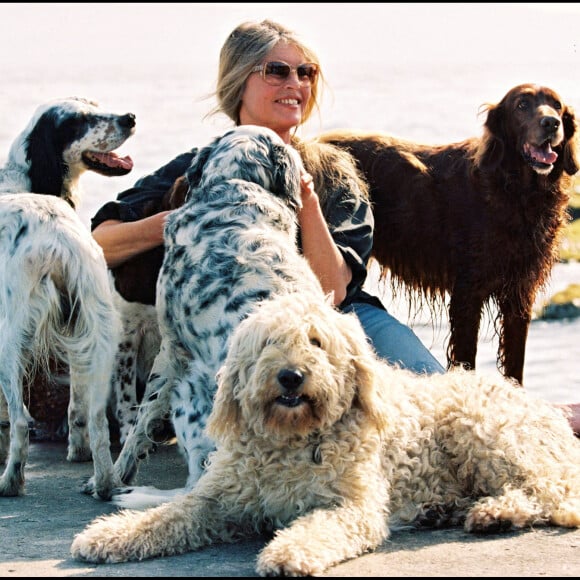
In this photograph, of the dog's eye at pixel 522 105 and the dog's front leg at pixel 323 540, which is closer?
the dog's front leg at pixel 323 540

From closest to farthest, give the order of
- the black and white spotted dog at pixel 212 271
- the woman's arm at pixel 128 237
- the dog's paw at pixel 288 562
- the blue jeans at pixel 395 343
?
the dog's paw at pixel 288 562, the black and white spotted dog at pixel 212 271, the woman's arm at pixel 128 237, the blue jeans at pixel 395 343

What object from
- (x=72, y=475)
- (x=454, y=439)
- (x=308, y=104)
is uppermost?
(x=308, y=104)

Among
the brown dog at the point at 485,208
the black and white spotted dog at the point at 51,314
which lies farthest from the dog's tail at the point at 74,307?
the brown dog at the point at 485,208

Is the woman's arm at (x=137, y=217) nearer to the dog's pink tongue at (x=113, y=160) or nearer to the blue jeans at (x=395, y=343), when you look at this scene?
the dog's pink tongue at (x=113, y=160)

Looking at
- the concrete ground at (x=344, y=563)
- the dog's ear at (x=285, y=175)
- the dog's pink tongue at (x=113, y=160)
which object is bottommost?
the concrete ground at (x=344, y=563)

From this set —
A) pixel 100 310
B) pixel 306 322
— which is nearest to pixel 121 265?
pixel 100 310

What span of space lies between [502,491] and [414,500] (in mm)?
293

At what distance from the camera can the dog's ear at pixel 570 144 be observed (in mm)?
5766

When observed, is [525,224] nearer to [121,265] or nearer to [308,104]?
[308,104]

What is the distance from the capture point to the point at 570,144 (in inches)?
227

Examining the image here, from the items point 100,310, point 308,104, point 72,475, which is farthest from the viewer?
point 308,104

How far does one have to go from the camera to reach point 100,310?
4199 mm

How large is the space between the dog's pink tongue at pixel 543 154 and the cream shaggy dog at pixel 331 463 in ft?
6.95

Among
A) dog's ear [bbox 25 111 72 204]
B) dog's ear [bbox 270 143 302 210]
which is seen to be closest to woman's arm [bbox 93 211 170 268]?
dog's ear [bbox 25 111 72 204]
